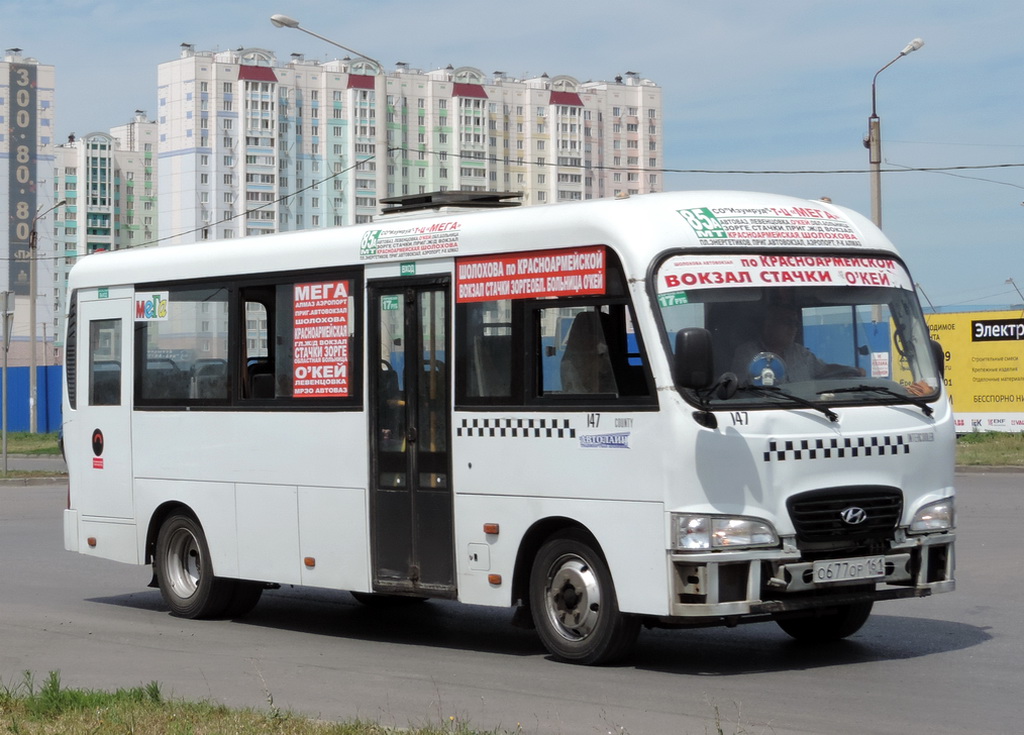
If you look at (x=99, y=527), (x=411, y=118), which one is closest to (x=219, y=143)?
(x=411, y=118)

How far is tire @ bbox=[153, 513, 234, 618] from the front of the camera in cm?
1234

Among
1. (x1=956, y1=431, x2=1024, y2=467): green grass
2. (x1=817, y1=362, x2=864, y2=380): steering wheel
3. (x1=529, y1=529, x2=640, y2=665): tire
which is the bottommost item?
(x1=956, y1=431, x2=1024, y2=467): green grass

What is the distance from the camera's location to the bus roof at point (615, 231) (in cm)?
926

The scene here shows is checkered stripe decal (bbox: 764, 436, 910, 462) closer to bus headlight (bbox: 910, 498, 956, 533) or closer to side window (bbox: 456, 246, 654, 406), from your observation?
bus headlight (bbox: 910, 498, 956, 533)

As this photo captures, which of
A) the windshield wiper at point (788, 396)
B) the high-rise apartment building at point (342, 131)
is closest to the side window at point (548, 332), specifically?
the windshield wiper at point (788, 396)

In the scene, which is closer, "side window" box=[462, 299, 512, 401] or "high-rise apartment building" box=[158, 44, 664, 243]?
"side window" box=[462, 299, 512, 401]

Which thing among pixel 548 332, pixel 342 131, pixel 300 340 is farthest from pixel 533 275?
pixel 342 131

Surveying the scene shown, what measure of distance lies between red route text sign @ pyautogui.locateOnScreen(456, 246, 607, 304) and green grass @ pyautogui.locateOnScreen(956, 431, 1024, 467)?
777 inches

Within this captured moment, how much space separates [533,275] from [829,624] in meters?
2.95

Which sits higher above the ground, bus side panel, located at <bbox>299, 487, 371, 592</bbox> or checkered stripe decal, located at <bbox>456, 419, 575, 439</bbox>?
checkered stripe decal, located at <bbox>456, 419, 575, 439</bbox>

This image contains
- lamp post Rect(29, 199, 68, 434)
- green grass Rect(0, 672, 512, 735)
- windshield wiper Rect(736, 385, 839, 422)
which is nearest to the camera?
green grass Rect(0, 672, 512, 735)

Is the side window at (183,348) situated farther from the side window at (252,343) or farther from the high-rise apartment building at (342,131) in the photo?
the high-rise apartment building at (342,131)

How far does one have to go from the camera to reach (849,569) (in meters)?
8.98

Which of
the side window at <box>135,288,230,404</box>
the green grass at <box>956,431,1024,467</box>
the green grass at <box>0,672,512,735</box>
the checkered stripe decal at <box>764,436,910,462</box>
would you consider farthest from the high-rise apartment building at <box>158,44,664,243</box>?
the green grass at <box>0,672,512,735</box>
